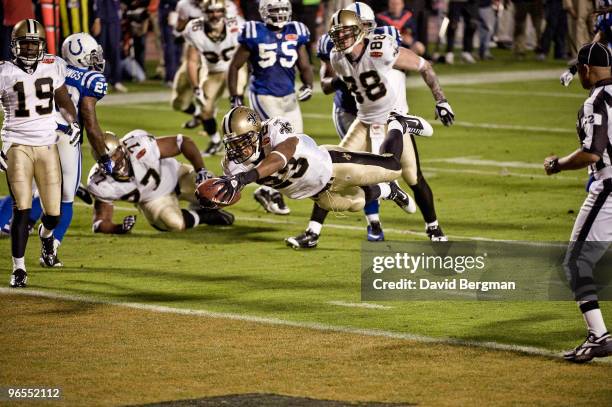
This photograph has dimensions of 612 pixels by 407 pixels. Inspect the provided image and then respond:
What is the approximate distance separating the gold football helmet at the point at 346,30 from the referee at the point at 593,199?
2.94 metres

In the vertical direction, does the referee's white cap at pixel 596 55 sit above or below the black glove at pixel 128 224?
above

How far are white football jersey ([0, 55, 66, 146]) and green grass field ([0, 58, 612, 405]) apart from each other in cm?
103

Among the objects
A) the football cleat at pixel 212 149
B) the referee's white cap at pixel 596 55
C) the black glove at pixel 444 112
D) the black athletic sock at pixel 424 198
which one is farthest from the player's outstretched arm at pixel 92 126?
the football cleat at pixel 212 149

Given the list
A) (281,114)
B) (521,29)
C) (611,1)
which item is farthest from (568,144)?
(521,29)

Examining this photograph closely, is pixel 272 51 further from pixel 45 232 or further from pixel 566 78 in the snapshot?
pixel 45 232

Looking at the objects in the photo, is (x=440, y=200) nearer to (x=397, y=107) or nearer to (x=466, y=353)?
(x=397, y=107)

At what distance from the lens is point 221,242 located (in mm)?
10812

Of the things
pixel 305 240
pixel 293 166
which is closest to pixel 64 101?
pixel 293 166

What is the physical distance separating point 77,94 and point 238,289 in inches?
82.8

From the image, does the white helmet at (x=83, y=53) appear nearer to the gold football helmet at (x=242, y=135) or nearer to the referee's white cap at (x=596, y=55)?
the gold football helmet at (x=242, y=135)

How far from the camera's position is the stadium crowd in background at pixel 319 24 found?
59.3 feet

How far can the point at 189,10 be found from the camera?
17141mm

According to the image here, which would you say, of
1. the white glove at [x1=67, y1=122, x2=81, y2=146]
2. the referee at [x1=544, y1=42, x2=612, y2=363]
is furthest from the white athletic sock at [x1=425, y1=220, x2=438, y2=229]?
the referee at [x1=544, y1=42, x2=612, y2=363]

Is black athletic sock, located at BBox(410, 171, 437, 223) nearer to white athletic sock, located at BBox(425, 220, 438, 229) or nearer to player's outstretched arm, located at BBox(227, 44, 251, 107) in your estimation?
white athletic sock, located at BBox(425, 220, 438, 229)
